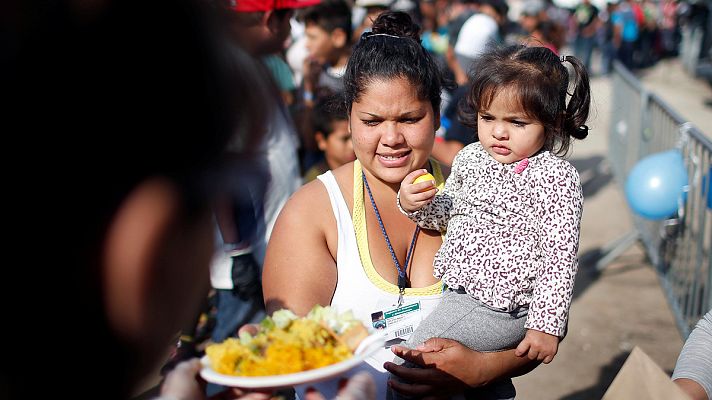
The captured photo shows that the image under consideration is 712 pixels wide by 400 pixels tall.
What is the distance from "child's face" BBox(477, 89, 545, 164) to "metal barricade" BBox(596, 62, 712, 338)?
3.22m

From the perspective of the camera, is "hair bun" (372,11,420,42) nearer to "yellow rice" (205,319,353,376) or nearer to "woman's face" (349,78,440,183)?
"woman's face" (349,78,440,183)

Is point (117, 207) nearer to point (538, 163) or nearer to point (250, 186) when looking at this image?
point (250, 186)

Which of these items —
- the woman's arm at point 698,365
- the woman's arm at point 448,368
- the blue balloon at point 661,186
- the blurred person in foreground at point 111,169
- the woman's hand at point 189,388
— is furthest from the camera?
the blue balloon at point 661,186

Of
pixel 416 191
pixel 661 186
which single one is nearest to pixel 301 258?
pixel 416 191

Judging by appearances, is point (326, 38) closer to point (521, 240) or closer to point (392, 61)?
point (392, 61)

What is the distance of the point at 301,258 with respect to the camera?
2.34 m

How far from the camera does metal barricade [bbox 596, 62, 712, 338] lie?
5.41 metres

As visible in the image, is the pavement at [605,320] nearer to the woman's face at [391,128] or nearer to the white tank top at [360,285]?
the woman's face at [391,128]

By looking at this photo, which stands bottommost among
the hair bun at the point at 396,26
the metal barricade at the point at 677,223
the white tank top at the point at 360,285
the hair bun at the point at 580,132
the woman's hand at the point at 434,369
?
the metal barricade at the point at 677,223

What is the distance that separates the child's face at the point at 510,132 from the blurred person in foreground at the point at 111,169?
5.31 feet

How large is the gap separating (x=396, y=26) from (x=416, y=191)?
698 millimetres

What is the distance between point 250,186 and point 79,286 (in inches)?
11.7

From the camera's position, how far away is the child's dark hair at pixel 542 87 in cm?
241

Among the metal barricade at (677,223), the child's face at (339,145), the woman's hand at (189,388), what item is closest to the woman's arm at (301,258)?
the woman's hand at (189,388)
